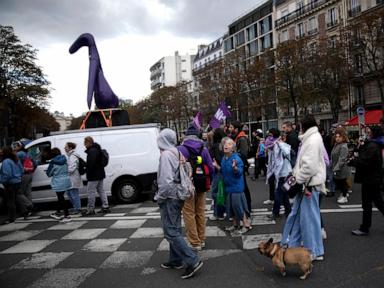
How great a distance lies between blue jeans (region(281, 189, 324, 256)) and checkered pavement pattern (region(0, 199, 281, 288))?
34.2 inches

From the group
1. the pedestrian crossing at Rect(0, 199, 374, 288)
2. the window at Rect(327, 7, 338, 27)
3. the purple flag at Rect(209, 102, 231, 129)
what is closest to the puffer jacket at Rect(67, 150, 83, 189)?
the pedestrian crossing at Rect(0, 199, 374, 288)

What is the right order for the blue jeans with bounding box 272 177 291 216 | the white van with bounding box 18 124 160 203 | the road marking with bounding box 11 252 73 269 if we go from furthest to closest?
the white van with bounding box 18 124 160 203 → the blue jeans with bounding box 272 177 291 216 → the road marking with bounding box 11 252 73 269

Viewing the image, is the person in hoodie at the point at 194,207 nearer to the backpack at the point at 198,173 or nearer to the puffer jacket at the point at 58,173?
the backpack at the point at 198,173

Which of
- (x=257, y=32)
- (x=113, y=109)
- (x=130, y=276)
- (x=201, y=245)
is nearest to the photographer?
(x=130, y=276)

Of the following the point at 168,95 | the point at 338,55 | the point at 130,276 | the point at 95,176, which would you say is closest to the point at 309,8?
the point at 338,55

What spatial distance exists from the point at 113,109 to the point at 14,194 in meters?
9.46

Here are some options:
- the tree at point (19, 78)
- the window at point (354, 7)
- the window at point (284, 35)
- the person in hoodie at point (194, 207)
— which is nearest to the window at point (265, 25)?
the window at point (284, 35)

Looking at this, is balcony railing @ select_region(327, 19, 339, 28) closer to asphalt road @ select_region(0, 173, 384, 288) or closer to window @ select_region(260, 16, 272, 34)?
window @ select_region(260, 16, 272, 34)

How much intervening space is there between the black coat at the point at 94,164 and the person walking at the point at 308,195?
519 centimetres

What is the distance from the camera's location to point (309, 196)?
17.7ft

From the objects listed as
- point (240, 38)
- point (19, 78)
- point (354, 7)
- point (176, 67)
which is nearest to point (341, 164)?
point (354, 7)

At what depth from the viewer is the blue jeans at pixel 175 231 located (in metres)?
5.02

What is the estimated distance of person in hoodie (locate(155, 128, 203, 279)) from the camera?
5.03 metres

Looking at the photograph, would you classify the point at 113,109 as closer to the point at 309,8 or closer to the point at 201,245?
the point at 201,245
